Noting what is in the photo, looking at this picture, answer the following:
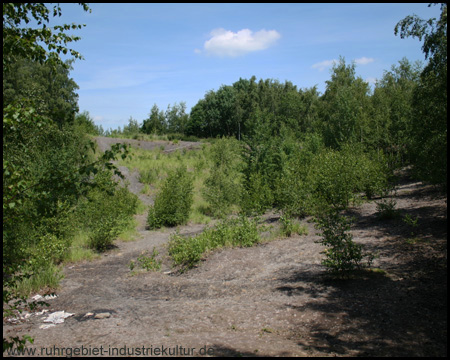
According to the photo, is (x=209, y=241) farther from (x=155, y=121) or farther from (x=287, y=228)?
Answer: (x=155, y=121)

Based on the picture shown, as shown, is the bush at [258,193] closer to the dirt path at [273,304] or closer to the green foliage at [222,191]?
the green foliage at [222,191]

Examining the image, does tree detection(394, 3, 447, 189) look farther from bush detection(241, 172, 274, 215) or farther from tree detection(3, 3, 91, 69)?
bush detection(241, 172, 274, 215)

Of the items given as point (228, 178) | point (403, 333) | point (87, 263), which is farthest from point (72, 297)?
point (228, 178)

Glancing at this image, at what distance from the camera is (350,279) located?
20.8ft

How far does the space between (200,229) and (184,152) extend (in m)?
19.0

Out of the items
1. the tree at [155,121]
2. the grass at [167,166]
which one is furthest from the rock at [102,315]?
the tree at [155,121]

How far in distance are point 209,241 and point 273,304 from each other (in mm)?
4148

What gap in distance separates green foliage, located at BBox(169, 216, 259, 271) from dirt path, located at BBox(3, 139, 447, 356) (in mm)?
344

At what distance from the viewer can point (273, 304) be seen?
5816mm

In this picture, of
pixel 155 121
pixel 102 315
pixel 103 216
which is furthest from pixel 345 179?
pixel 155 121

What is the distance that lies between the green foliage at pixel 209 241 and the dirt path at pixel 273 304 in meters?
0.34

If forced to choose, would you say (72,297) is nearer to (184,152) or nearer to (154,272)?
(154,272)

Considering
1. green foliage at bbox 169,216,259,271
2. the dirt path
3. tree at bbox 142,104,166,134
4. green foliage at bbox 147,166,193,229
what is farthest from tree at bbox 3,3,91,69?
tree at bbox 142,104,166,134

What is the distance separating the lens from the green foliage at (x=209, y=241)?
9.03 meters
